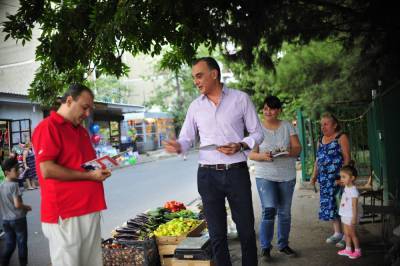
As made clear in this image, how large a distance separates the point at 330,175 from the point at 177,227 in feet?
7.08

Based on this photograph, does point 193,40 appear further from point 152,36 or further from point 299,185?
point 299,185

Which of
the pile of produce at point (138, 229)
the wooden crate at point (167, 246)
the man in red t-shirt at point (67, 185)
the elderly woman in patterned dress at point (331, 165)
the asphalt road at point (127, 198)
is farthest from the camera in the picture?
the asphalt road at point (127, 198)

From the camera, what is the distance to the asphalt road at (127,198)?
769cm

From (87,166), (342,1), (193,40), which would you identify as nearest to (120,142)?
(342,1)

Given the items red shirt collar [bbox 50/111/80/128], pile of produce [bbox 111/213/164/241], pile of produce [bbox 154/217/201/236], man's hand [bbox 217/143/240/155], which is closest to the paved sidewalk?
pile of produce [bbox 154/217/201/236]

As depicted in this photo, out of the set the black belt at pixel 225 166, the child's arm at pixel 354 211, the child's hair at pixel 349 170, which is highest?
the black belt at pixel 225 166

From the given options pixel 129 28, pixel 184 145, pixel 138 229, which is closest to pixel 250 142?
pixel 184 145

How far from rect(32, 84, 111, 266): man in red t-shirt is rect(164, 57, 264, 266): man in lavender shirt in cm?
73

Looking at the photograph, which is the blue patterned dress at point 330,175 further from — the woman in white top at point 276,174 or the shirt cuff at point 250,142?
the shirt cuff at point 250,142

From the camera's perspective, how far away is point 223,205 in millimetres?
3818

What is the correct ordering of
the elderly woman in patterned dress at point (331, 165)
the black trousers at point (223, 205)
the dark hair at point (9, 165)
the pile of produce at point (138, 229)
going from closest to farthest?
1. the black trousers at point (223, 205)
2. the pile of produce at point (138, 229)
3. the elderly woman in patterned dress at point (331, 165)
4. the dark hair at point (9, 165)

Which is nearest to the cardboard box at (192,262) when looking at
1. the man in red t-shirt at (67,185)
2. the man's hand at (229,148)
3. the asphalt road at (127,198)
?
the man in red t-shirt at (67,185)

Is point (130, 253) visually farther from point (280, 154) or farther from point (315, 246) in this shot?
point (315, 246)

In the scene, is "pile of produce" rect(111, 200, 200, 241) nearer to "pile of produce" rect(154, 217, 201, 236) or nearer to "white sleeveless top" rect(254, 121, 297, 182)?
"pile of produce" rect(154, 217, 201, 236)
